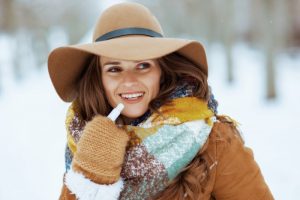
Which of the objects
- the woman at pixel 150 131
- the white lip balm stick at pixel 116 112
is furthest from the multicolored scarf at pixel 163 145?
the white lip balm stick at pixel 116 112

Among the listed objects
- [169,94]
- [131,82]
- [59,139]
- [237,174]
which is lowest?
[59,139]

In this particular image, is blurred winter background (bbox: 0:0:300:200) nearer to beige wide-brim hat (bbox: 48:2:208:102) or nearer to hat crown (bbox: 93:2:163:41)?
beige wide-brim hat (bbox: 48:2:208:102)

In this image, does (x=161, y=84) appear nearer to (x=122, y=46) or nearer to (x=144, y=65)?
(x=144, y=65)

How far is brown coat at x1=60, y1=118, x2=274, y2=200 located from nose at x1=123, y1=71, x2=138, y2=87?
37 cm

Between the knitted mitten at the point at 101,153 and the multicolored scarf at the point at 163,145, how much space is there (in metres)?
0.08

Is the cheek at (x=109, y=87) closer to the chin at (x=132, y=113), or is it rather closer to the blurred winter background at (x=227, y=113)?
the chin at (x=132, y=113)

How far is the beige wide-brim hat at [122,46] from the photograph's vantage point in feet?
4.33

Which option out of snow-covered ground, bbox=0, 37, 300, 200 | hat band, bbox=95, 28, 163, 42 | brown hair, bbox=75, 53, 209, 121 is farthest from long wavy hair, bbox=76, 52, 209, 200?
snow-covered ground, bbox=0, 37, 300, 200

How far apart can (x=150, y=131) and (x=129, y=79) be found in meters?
0.22

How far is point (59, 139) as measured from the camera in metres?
6.76

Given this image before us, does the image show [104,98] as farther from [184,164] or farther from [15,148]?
[15,148]

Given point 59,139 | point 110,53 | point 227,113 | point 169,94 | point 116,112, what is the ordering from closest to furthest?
1. point 110,53
2. point 116,112
3. point 169,94
4. point 59,139
5. point 227,113

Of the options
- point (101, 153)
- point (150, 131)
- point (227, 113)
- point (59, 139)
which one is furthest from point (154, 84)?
point (227, 113)

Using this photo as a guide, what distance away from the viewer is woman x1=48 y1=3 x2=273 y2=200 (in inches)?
52.7
